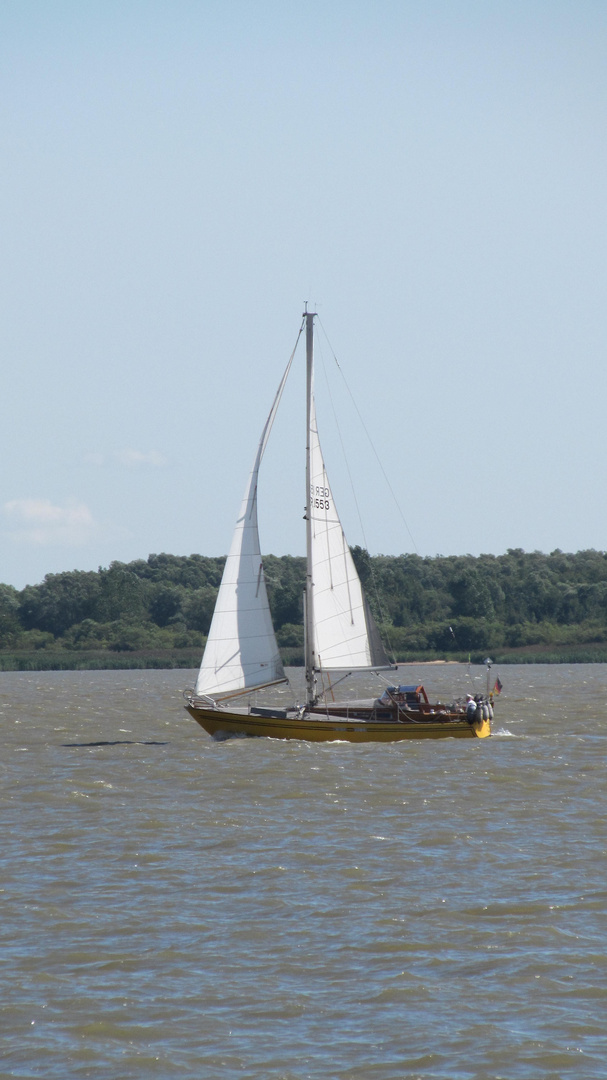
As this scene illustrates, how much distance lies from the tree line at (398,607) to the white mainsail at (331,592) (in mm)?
74413

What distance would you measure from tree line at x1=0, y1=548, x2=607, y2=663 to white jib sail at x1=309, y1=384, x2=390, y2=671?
2928 inches

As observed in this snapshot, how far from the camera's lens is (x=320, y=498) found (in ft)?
126

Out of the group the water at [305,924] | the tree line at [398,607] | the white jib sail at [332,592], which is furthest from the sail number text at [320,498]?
the tree line at [398,607]

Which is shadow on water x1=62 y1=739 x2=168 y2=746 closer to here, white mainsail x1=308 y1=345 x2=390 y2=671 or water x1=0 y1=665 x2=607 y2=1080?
white mainsail x1=308 y1=345 x2=390 y2=671

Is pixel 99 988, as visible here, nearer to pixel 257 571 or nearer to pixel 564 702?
pixel 257 571

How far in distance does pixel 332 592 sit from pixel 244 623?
337 centimetres

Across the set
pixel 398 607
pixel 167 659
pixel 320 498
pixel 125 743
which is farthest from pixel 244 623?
pixel 398 607

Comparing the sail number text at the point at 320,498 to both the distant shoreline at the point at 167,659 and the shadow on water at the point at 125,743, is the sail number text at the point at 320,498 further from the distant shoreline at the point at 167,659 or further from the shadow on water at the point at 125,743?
the distant shoreline at the point at 167,659

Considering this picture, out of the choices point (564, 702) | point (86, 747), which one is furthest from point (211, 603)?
point (86, 747)

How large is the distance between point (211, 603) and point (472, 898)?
13007 centimetres

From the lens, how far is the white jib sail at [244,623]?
120 feet

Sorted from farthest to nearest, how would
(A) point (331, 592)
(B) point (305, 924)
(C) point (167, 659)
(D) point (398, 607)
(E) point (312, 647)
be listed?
(D) point (398, 607), (C) point (167, 659), (A) point (331, 592), (E) point (312, 647), (B) point (305, 924)

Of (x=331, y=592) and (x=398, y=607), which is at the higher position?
(x=398, y=607)

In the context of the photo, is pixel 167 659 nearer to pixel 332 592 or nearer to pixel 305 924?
pixel 332 592
